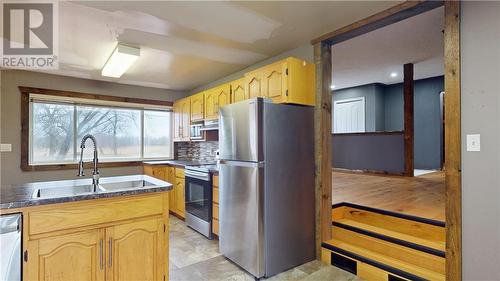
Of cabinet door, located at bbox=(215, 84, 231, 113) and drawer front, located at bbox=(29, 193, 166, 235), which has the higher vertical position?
cabinet door, located at bbox=(215, 84, 231, 113)

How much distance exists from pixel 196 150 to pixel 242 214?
2.79m

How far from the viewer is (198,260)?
8.91 ft

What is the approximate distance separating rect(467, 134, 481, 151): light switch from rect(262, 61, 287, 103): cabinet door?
4.87 feet

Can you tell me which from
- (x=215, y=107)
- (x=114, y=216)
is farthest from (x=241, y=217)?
(x=215, y=107)

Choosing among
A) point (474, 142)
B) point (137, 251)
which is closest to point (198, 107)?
point (137, 251)

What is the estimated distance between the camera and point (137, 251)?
1806 mm

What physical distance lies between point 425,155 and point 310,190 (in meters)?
5.28

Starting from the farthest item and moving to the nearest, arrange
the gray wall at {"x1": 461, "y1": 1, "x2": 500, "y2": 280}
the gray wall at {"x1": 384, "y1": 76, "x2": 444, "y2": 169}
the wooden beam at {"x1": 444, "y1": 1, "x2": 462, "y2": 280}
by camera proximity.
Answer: the gray wall at {"x1": 384, "y1": 76, "x2": 444, "y2": 169}
the wooden beam at {"x1": 444, "y1": 1, "x2": 462, "y2": 280}
the gray wall at {"x1": 461, "y1": 1, "x2": 500, "y2": 280}

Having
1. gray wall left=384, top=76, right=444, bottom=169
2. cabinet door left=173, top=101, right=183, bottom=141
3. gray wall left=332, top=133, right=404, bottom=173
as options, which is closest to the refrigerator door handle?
cabinet door left=173, top=101, right=183, bottom=141

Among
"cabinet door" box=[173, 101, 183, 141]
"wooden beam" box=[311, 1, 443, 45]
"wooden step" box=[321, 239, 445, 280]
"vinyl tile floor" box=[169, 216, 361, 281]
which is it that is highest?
"wooden beam" box=[311, 1, 443, 45]

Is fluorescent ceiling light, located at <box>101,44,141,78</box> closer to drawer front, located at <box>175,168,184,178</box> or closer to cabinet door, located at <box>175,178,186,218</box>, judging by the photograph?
drawer front, located at <box>175,168,184,178</box>

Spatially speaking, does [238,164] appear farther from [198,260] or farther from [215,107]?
[215,107]

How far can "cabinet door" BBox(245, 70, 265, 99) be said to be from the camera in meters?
2.91

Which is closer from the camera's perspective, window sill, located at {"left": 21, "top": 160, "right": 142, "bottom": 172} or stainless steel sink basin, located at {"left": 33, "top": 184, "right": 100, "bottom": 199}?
stainless steel sink basin, located at {"left": 33, "top": 184, "right": 100, "bottom": 199}
